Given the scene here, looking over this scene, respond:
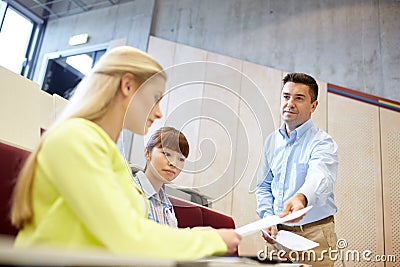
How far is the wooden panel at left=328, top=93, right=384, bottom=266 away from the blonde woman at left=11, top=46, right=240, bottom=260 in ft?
7.72

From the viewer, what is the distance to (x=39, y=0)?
4.50 metres

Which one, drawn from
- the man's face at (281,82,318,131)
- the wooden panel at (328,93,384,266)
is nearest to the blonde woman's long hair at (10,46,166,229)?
the man's face at (281,82,318,131)

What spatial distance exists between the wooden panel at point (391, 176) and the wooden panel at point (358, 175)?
43mm

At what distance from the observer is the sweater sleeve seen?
23.1 inches

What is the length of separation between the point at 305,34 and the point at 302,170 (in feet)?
7.72

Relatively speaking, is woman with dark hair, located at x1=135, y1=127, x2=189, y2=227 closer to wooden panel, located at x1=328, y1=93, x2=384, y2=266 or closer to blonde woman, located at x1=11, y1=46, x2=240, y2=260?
blonde woman, located at x1=11, y1=46, x2=240, y2=260

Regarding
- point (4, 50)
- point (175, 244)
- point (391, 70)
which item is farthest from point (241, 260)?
point (4, 50)

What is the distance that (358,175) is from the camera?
9.45 ft

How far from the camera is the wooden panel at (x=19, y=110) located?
3.87ft

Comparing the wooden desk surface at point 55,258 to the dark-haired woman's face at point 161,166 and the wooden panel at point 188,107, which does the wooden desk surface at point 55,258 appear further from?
the dark-haired woman's face at point 161,166

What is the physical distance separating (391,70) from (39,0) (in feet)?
12.9

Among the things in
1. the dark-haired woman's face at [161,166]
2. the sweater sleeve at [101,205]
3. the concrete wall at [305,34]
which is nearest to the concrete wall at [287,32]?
the concrete wall at [305,34]

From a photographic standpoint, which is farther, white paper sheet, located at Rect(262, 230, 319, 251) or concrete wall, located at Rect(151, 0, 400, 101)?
concrete wall, located at Rect(151, 0, 400, 101)

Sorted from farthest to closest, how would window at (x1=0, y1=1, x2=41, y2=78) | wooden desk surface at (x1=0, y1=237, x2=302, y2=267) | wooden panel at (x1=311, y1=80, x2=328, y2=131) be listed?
window at (x1=0, y1=1, x2=41, y2=78) < wooden panel at (x1=311, y1=80, x2=328, y2=131) < wooden desk surface at (x1=0, y1=237, x2=302, y2=267)
